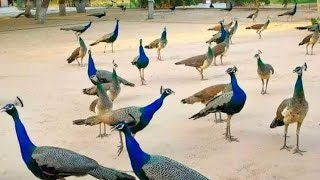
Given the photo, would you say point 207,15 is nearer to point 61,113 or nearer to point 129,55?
point 129,55

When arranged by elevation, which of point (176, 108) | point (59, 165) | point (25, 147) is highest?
point (25, 147)

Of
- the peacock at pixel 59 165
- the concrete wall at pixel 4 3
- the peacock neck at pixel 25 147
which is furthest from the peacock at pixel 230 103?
the concrete wall at pixel 4 3

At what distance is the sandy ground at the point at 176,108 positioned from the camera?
5645 mm

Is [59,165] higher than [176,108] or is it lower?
higher

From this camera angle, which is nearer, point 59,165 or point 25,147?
point 59,165

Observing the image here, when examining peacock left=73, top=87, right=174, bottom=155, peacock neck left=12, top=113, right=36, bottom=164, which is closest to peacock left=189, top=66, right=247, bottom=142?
peacock left=73, top=87, right=174, bottom=155

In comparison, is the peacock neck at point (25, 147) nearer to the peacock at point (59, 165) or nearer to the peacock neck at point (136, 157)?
the peacock at point (59, 165)

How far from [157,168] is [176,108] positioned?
402cm

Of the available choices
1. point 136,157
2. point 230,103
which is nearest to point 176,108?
point 230,103

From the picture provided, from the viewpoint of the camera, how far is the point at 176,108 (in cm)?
799

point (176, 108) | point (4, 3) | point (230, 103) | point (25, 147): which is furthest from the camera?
point (4, 3)

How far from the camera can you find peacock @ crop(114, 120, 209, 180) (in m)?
3.92

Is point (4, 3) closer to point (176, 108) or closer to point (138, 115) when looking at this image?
point (176, 108)

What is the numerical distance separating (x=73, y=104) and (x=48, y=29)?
1440 cm
